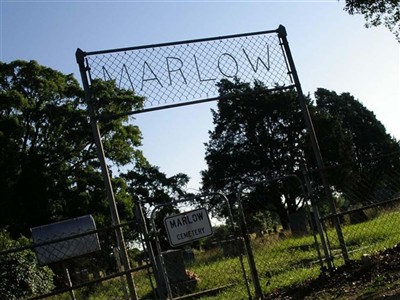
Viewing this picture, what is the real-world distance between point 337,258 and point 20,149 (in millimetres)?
23923

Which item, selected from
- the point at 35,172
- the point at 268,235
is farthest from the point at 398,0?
the point at 35,172

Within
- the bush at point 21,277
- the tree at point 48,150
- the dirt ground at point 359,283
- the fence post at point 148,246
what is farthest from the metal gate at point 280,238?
the tree at point 48,150

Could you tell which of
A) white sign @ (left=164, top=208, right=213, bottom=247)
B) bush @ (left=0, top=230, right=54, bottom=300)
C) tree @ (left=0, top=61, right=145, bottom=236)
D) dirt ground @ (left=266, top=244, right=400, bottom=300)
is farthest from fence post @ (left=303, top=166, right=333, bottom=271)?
tree @ (left=0, top=61, right=145, bottom=236)

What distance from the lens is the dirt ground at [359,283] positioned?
21.4 ft

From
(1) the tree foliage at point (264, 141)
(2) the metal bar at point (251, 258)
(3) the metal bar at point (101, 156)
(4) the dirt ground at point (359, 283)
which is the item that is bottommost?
(4) the dirt ground at point (359, 283)

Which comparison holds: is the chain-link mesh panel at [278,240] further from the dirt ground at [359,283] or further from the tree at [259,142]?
the tree at [259,142]

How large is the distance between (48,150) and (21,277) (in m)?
16.1

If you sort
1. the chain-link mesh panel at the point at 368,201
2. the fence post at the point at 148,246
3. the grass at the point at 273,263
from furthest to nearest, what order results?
the grass at the point at 273,263 < the chain-link mesh panel at the point at 368,201 < the fence post at the point at 148,246

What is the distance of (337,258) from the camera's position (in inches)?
401

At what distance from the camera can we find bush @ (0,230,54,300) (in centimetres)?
1567

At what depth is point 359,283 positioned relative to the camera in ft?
23.9

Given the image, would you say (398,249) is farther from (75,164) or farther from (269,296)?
(75,164)

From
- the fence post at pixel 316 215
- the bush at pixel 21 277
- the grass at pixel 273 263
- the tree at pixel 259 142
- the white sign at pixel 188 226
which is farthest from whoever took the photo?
the tree at pixel 259 142

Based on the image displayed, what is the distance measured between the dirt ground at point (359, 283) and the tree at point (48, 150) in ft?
71.1
